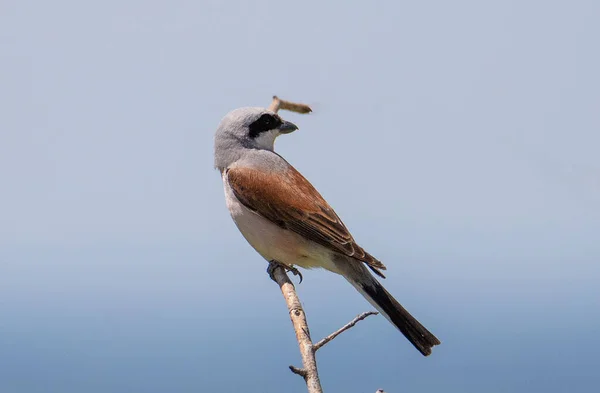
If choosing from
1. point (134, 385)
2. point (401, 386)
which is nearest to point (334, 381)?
point (401, 386)

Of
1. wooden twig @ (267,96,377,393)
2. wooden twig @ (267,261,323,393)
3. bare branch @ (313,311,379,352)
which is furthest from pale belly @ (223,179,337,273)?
bare branch @ (313,311,379,352)

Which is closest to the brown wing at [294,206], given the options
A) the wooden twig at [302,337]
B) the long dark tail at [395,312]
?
the long dark tail at [395,312]

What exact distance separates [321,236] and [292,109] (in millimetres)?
1086

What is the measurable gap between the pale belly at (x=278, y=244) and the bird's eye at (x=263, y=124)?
22.2 inches

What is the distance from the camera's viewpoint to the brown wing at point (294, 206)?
520 cm

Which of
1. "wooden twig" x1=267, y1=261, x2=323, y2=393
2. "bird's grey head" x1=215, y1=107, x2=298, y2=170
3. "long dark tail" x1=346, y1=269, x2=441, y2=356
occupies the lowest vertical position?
"wooden twig" x1=267, y1=261, x2=323, y2=393

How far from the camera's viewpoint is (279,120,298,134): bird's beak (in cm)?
584

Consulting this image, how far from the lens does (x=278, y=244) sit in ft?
17.4

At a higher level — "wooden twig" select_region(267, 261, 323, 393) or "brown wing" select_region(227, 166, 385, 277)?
"brown wing" select_region(227, 166, 385, 277)

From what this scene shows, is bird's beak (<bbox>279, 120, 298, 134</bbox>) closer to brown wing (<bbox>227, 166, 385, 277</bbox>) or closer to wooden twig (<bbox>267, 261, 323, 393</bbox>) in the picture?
brown wing (<bbox>227, 166, 385, 277</bbox>)

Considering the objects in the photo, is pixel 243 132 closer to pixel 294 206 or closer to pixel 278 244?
pixel 294 206

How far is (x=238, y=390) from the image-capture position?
7608 inches

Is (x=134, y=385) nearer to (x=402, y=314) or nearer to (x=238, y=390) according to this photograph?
(x=238, y=390)

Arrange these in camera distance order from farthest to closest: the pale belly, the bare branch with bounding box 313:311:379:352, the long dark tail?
the pale belly
the long dark tail
the bare branch with bounding box 313:311:379:352
